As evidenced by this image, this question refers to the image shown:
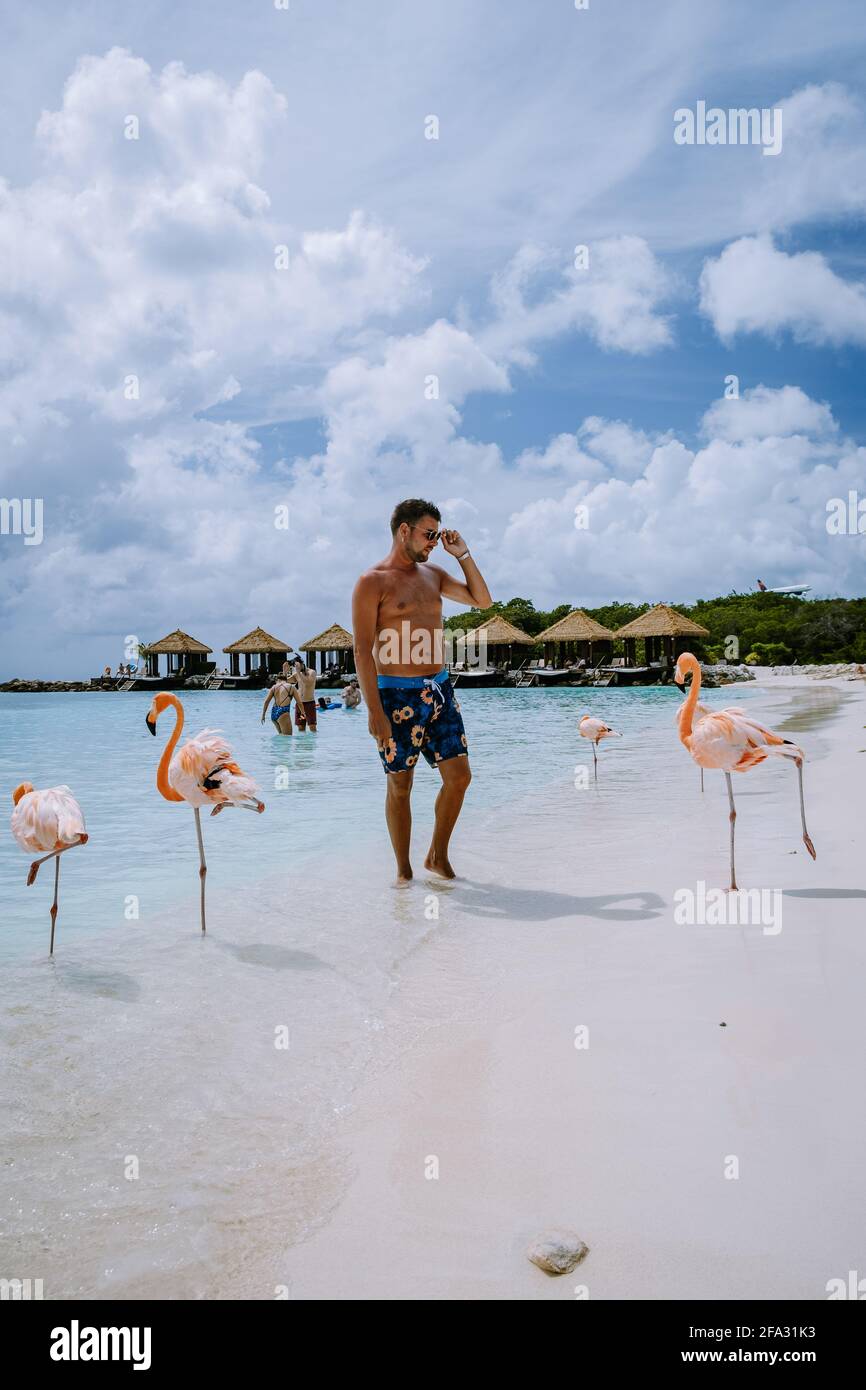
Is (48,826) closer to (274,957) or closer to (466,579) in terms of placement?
(274,957)

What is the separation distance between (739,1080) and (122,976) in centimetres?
282

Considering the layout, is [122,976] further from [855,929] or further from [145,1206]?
[855,929]

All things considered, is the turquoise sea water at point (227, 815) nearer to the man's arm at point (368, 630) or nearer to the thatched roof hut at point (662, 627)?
the man's arm at point (368, 630)

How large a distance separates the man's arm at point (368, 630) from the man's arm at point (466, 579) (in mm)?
529

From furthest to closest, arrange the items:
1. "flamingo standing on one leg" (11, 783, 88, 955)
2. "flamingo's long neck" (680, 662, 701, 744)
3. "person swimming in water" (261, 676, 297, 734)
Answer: "person swimming in water" (261, 676, 297, 734) → "flamingo's long neck" (680, 662, 701, 744) → "flamingo standing on one leg" (11, 783, 88, 955)

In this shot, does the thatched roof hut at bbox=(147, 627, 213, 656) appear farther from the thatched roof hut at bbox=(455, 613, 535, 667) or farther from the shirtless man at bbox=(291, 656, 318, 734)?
the shirtless man at bbox=(291, 656, 318, 734)

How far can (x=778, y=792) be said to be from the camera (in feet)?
28.1

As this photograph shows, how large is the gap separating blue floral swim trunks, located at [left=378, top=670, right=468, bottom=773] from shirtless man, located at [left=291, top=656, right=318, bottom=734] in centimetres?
1437

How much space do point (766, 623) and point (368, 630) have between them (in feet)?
237

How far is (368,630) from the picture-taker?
17.7ft

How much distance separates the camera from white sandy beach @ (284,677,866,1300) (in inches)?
75.2

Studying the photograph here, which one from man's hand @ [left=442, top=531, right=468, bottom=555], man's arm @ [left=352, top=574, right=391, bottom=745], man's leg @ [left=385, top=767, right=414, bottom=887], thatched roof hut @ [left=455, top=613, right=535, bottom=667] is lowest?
man's leg @ [left=385, top=767, right=414, bottom=887]

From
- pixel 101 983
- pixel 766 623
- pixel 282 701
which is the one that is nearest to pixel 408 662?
pixel 101 983

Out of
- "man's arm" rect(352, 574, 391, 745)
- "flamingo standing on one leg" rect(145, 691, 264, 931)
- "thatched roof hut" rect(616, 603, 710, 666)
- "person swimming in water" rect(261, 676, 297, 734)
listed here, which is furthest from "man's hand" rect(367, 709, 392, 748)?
"thatched roof hut" rect(616, 603, 710, 666)
